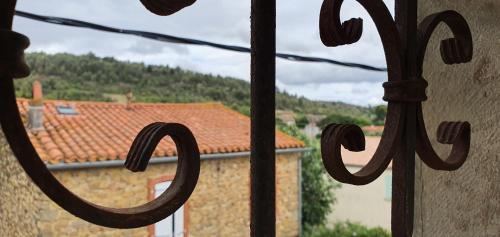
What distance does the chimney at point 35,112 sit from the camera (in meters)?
5.12

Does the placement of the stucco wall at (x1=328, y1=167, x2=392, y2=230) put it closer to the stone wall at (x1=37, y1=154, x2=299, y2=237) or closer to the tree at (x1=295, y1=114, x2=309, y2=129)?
the tree at (x1=295, y1=114, x2=309, y2=129)

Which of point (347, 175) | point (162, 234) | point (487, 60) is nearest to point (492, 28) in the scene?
point (487, 60)

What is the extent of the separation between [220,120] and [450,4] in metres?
6.95

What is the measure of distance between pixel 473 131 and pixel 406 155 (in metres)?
0.20

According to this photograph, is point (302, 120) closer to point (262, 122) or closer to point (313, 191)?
point (313, 191)

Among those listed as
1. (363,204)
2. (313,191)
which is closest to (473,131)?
(313,191)

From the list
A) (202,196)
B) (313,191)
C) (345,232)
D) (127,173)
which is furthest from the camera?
(313,191)

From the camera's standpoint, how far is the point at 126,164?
0.93 ft

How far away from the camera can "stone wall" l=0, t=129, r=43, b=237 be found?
4750 millimetres

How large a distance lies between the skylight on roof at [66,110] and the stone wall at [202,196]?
52.1 inches

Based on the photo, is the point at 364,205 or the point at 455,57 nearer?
the point at 455,57

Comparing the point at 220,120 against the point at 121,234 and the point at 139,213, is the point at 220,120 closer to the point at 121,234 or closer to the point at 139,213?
the point at 121,234

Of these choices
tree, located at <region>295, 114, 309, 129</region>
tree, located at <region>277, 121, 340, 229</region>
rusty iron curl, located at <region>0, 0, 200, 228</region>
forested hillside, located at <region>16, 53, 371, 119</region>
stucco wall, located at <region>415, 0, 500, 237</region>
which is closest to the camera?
rusty iron curl, located at <region>0, 0, 200, 228</region>

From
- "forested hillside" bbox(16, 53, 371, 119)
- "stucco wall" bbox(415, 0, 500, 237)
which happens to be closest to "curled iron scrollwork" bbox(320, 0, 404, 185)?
"stucco wall" bbox(415, 0, 500, 237)
